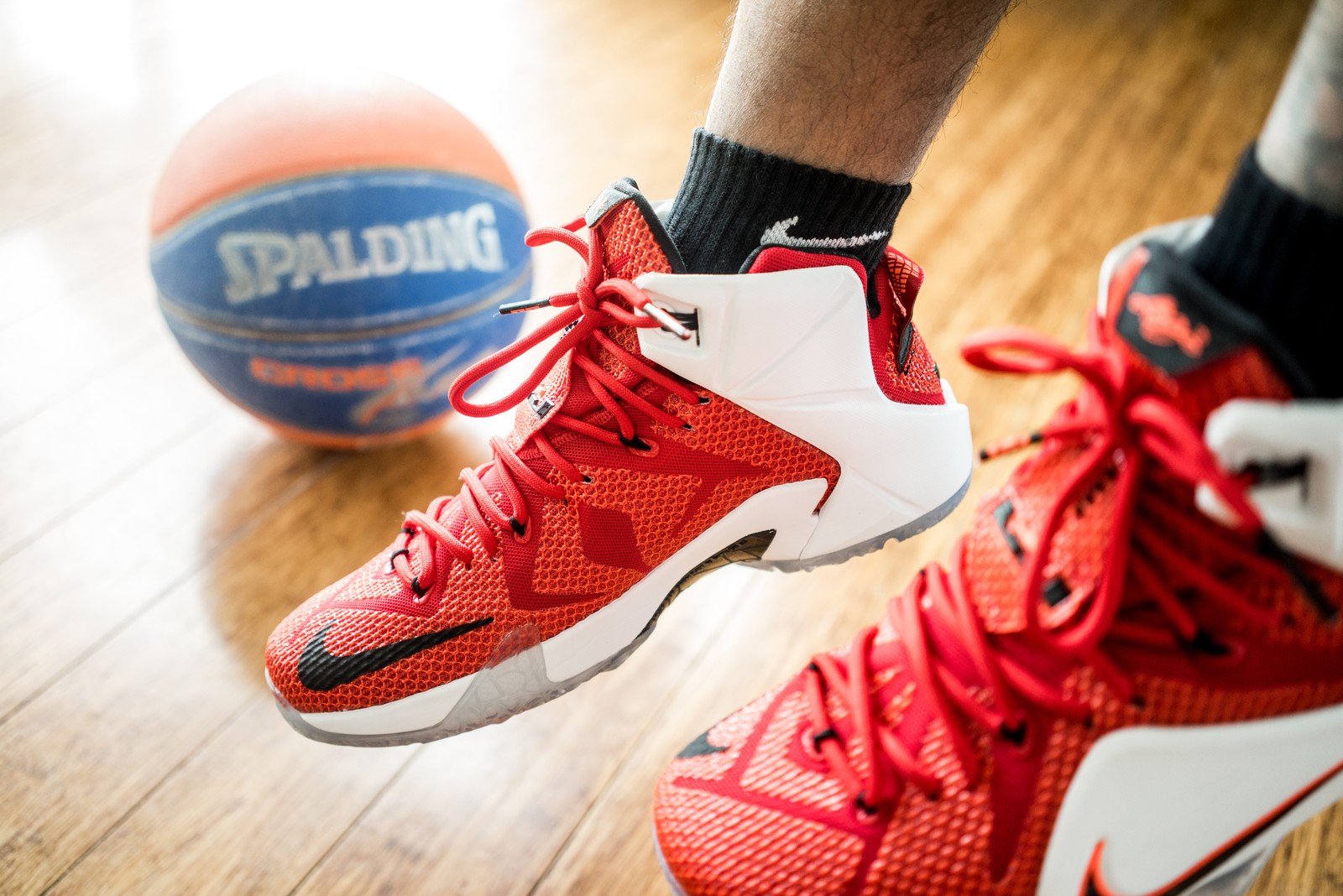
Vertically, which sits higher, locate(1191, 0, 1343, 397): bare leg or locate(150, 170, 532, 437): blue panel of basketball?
locate(1191, 0, 1343, 397): bare leg

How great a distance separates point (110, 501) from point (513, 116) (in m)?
1.34

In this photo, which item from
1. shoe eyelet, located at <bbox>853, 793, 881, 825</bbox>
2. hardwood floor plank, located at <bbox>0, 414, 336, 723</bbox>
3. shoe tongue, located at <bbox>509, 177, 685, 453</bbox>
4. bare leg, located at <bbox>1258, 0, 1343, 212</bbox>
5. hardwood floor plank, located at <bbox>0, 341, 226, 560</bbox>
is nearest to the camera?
bare leg, located at <bbox>1258, 0, 1343, 212</bbox>

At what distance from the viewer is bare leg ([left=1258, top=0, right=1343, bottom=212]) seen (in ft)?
1.51

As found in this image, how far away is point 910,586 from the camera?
64 centimetres

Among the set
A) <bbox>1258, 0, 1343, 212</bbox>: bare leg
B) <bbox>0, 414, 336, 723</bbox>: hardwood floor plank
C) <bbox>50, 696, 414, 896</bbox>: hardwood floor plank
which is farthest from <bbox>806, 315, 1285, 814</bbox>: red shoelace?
<bbox>0, 414, 336, 723</bbox>: hardwood floor plank

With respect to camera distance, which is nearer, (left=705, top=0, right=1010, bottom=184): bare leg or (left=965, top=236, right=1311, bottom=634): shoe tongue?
(left=965, top=236, right=1311, bottom=634): shoe tongue

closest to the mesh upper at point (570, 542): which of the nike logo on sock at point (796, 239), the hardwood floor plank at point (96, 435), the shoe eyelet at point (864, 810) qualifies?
the nike logo on sock at point (796, 239)

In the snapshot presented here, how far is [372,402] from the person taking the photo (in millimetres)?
1056

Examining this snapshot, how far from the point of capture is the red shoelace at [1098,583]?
19.7 inches

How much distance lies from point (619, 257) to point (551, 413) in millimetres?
133

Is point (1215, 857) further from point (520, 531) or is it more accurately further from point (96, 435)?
point (96, 435)

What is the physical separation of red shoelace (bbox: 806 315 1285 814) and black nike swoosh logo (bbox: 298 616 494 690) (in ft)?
0.96

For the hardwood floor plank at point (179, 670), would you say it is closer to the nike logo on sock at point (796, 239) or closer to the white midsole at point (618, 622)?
the white midsole at point (618, 622)

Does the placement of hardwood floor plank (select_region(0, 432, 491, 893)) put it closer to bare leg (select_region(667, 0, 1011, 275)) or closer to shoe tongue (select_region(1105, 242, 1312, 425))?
bare leg (select_region(667, 0, 1011, 275))
